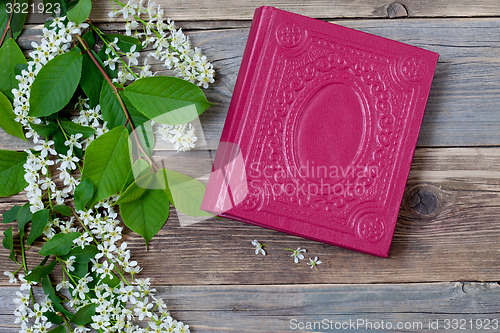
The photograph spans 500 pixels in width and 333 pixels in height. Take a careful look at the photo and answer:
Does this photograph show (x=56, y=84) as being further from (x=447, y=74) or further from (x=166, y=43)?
(x=447, y=74)

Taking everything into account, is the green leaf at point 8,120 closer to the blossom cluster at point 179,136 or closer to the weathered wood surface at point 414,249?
the weathered wood surface at point 414,249

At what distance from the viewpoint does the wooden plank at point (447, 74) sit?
0.71 m

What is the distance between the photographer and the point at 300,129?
65 cm

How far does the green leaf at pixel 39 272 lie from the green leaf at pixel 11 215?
0.34ft

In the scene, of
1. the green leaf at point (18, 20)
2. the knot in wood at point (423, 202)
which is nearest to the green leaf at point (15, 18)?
the green leaf at point (18, 20)

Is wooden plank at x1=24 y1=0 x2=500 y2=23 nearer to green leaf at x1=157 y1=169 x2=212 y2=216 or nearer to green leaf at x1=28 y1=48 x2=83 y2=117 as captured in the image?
green leaf at x1=28 y1=48 x2=83 y2=117

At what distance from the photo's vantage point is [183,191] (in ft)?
2.18

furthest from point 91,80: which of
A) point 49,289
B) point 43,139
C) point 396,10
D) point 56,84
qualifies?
point 396,10

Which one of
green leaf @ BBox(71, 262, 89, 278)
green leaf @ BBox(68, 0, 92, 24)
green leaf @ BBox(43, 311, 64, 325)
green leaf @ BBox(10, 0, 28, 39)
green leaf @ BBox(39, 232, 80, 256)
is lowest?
green leaf @ BBox(43, 311, 64, 325)

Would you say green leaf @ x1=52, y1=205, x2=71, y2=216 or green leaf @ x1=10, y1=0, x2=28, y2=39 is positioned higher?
green leaf @ x1=10, y1=0, x2=28, y2=39

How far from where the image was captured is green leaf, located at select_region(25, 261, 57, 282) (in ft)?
2.22

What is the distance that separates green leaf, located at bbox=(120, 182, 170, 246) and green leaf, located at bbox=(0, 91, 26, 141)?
0.75 feet

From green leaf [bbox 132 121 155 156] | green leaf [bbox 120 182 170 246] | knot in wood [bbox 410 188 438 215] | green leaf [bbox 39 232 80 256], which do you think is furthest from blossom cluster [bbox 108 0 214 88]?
knot in wood [bbox 410 188 438 215]

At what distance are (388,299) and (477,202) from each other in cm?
25
